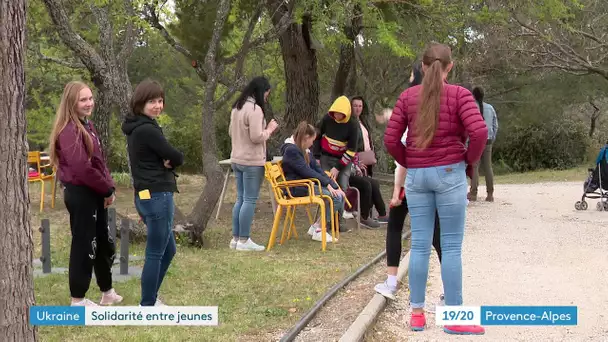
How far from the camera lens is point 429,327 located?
204 inches

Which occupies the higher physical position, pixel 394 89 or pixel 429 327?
pixel 394 89

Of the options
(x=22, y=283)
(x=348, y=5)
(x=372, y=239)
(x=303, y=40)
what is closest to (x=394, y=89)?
(x=303, y=40)

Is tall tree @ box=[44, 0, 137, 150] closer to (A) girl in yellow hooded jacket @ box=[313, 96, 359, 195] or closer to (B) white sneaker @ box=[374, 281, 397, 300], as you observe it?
(A) girl in yellow hooded jacket @ box=[313, 96, 359, 195]

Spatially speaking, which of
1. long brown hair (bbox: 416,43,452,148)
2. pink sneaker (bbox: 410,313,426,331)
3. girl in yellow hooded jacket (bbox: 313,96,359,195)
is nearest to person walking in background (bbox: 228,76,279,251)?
girl in yellow hooded jacket (bbox: 313,96,359,195)

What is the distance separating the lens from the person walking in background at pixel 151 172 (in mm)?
5152

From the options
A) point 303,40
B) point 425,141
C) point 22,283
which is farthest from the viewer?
point 303,40

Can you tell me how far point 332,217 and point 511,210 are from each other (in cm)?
483

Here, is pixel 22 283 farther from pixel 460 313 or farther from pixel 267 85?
pixel 267 85

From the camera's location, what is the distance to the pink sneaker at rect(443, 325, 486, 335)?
194 inches

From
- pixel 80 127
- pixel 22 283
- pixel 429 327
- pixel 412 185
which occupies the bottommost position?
pixel 429 327

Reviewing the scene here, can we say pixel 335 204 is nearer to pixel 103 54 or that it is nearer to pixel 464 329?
pixel 103 54

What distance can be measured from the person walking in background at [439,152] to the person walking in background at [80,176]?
200 centimetres

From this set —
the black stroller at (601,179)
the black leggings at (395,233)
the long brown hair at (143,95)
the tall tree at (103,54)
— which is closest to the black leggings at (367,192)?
the tall tree at (103,54)

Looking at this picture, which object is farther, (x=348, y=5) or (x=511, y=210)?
(x=511, y=210)
